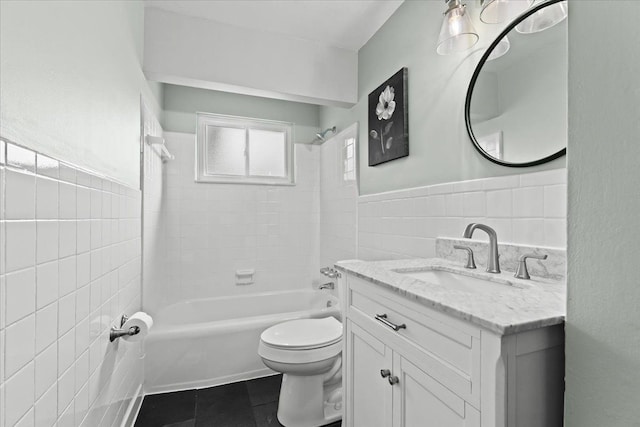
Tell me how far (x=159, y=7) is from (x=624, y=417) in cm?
273

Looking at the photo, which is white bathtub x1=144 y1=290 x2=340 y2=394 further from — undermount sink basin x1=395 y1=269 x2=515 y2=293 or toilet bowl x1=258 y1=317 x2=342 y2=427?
undermount sink basin x1=395 y1=269 x2=515 y2=293

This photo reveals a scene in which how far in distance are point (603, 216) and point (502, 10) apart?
3.38 feet

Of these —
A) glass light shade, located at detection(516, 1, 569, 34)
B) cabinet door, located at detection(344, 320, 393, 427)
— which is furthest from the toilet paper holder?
glass light shade, located at detection(516, 1, 569, 34)

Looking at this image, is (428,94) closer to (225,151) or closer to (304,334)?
(304,334)

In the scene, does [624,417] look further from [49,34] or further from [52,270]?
[49,34]

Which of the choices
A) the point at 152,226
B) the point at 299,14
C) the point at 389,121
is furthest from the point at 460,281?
the point at 152,226

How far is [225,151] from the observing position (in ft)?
10.0

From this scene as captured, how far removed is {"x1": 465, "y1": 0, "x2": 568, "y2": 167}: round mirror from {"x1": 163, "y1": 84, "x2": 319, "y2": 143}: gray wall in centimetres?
209

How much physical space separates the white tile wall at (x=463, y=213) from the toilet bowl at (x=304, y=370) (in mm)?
711

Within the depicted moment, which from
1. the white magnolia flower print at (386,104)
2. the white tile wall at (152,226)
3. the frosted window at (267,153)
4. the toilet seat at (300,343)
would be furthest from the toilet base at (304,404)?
the frosted window at (267,153)

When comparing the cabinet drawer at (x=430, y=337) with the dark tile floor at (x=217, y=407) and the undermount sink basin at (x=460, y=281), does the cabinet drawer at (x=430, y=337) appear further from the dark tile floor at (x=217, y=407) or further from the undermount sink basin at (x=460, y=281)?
the dark tile floor at (x=217, y=407)

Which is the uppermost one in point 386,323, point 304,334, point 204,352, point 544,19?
point 544,19

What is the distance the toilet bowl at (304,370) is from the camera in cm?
166

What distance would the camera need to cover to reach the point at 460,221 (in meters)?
1.48
